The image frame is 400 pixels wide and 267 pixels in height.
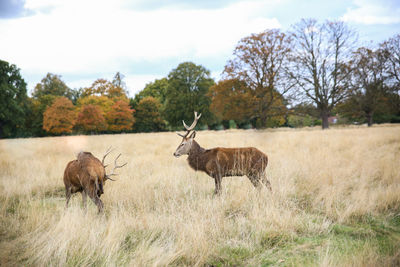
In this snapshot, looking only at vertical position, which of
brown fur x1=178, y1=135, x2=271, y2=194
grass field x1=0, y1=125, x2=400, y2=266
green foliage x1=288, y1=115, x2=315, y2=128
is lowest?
grass field x1=0, y1=125, x2=400, y2=266

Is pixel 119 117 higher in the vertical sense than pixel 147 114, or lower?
lower

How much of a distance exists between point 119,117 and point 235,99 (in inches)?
927

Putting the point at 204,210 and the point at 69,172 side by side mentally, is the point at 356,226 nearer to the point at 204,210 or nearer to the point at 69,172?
the point at 204,210

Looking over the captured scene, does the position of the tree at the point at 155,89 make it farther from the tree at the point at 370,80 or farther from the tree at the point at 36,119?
the tree at the point at 370,80

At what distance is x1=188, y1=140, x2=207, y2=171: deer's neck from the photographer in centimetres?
515

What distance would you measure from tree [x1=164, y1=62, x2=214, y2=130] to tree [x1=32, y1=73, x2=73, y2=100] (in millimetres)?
25660

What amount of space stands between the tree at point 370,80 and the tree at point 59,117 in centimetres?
3677

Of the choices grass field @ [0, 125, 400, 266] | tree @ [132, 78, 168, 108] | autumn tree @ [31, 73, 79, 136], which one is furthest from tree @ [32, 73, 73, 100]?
grass field @ [0, 125, 400, 266]

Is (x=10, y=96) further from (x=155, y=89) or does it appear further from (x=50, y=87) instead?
(x=155, y=89)

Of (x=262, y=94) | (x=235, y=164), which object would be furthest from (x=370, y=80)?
(x=235, y=164)

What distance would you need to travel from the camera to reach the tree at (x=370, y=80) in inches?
1108

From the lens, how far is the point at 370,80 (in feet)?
100

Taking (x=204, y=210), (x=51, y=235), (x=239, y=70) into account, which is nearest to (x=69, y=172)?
(x=51, y=235)

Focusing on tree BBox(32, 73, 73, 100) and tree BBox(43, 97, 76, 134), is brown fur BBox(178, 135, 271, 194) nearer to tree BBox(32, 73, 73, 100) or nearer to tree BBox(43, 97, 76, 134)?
tree BBox(43, 97, 76, 134)
